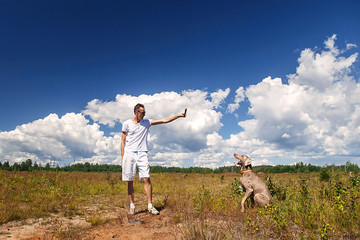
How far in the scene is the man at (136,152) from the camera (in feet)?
16.1

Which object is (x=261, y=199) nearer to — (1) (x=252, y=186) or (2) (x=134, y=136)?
(1) (x=252, y=186)

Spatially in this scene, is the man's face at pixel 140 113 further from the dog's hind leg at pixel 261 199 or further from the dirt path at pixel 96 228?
the dog's hind leg at pixel 261 199

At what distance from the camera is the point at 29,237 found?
3551 millimetres

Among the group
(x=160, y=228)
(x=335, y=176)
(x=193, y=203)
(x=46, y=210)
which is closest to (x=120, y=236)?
(x=160, y=228)

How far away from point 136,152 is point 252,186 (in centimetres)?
297

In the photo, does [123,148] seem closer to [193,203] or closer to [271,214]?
[193,203]

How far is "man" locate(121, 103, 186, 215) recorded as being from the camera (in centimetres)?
491

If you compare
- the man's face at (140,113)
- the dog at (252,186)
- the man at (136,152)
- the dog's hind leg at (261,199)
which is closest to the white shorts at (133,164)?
the man at (136,152)

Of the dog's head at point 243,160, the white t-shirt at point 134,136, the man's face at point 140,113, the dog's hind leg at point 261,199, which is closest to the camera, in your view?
the dog's hind leg at point 261,199

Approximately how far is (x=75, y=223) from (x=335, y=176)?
32.2 ft

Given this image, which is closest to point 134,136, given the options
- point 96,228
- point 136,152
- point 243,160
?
point 136,152

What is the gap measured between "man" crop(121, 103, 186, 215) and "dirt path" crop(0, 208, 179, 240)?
602 mm

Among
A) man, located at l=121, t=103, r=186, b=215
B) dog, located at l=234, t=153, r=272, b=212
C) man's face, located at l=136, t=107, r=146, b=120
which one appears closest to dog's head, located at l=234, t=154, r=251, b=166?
dog, located at l=234, t=153, r=272, b=212

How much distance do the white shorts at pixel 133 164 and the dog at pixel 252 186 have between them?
7.96 feet
